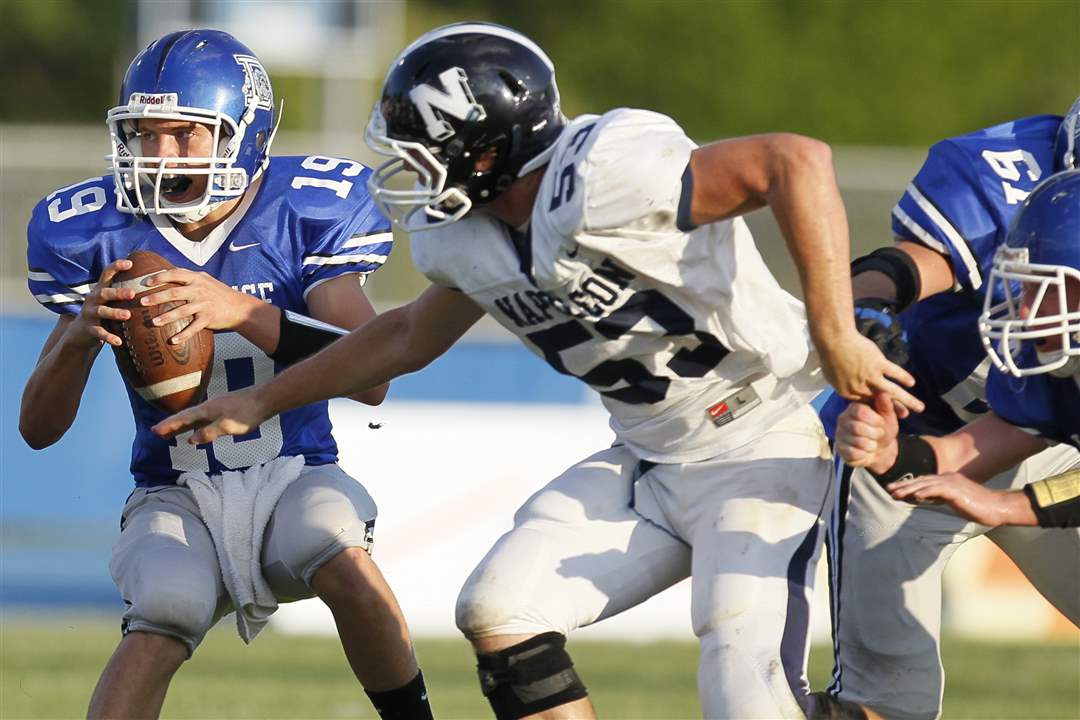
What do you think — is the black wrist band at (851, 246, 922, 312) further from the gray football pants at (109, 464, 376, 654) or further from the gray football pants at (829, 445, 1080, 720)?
the gray football pants at (109, 464, 376, 654)

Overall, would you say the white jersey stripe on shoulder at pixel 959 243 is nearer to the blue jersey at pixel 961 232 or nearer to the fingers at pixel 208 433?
the blue jersey at pixel 961 232

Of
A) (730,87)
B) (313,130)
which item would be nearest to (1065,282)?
(313,130)

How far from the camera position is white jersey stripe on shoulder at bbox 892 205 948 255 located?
423cm

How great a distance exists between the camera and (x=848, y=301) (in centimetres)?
343

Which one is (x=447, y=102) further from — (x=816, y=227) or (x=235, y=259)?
(x=235, y=259)

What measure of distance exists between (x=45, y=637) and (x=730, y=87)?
17604 millimetres

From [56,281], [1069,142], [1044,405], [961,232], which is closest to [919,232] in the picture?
[961,232]

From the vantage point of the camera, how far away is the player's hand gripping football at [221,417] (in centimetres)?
401

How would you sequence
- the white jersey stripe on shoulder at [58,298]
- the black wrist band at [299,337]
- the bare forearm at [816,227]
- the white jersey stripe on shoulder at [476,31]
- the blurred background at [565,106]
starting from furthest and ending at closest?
the blurred background at [565,106]
the white jersey stripe on shoulder at [58,298]
the black wrist band at [299,337]
the white jersey stripe on shoulder at [476,31]
the bare forearm at [816,227]

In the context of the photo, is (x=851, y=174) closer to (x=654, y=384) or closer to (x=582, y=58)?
(x=654, y=384)

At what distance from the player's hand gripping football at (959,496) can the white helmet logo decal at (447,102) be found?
1245mm

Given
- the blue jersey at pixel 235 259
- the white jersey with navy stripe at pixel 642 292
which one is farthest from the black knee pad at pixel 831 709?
the blue jersey at pixel 235 259

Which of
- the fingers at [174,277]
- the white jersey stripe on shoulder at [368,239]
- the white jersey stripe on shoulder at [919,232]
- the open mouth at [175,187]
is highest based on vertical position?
the white jersey stripe on shoulder at [919,232]

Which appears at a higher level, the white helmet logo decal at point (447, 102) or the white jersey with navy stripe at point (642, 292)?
the white helmet logo decal at point (447, 102)
